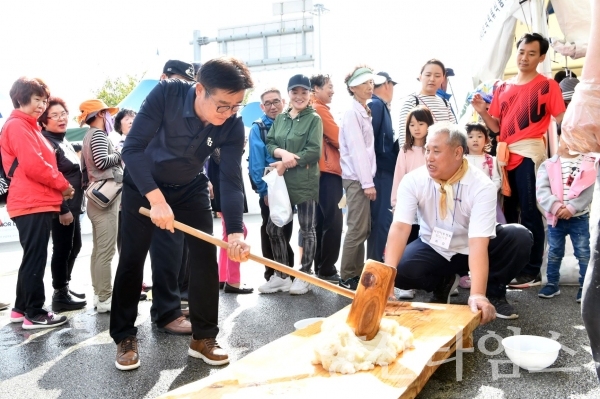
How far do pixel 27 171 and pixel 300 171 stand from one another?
230 centimetres

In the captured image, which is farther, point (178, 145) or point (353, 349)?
point (178, 145)

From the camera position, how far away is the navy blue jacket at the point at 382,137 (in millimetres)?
5250

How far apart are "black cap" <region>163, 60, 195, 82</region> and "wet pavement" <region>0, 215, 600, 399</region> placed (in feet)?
6.51

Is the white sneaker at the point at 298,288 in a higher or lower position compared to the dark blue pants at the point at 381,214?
lower

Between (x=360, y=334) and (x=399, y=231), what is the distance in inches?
43.9

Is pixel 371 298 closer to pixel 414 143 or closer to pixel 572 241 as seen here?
pixel 414 143

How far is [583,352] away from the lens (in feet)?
10.3

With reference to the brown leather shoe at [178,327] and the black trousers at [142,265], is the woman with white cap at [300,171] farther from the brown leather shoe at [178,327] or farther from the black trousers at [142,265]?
the black trousers at [142,265]

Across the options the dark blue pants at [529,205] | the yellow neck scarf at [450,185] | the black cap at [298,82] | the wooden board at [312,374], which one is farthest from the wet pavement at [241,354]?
the black cap at [298,82]

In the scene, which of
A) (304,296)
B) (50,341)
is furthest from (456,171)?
(50,341)

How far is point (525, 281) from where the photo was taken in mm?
4910

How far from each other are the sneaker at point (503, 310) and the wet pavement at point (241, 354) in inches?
3.1

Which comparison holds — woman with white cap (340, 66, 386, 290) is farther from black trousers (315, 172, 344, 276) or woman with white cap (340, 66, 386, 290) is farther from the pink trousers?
the pink trousers

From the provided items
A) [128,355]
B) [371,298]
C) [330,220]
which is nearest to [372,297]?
[371,298]
